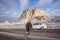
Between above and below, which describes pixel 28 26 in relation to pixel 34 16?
below

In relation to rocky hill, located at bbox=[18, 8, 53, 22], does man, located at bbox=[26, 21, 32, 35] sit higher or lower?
lower

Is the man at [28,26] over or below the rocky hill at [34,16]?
below

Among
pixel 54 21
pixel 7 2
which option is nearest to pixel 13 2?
pixel 7 2

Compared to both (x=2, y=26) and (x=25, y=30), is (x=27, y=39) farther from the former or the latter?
(x=2, y=26)

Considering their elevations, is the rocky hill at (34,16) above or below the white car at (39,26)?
above

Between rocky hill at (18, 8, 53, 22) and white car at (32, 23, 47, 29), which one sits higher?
rocky hill at (18, 8, 53, 22)

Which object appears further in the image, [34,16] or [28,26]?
[34,16]

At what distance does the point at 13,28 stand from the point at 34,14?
2.98 feet

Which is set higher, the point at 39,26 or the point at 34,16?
the point at 34,16

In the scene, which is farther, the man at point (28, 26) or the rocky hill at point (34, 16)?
the rocky hill at point (34, 16)

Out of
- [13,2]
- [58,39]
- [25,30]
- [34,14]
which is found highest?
[13,2]

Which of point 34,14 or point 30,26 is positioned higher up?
point 34,14

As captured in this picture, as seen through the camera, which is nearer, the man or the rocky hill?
the man

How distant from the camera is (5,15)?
6.15 meters
